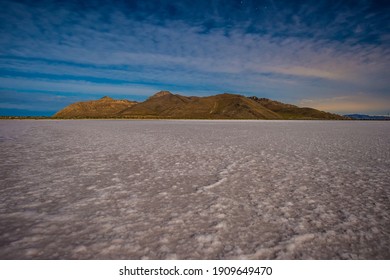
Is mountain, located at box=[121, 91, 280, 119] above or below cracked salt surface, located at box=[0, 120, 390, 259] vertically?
above

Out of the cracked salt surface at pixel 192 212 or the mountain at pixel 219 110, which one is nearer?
the cracked salt surface at pixel 192 212

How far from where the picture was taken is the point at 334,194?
4.05 meters

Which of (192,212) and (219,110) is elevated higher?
(219,110)

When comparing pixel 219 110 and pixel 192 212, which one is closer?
pixel 192 212

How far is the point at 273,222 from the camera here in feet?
9.78

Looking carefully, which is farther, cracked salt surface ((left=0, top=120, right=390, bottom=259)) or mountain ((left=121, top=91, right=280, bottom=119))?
mountain ((left=121, top=91, right=280, bottom=119))

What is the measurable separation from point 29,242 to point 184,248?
1.54 metres

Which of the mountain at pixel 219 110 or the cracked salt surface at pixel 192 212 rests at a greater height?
the mountain at pixel 219 110
